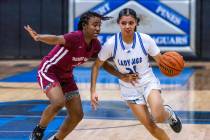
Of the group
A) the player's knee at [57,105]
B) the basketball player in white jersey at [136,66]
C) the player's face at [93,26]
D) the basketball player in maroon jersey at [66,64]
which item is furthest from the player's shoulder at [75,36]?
the player's knee at [57,105]

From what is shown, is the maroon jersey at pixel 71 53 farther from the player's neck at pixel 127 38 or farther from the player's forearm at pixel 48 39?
the player's neck at pixel 127 38

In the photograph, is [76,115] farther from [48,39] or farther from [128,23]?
[128,23]

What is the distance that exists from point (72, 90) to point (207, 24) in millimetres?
12827

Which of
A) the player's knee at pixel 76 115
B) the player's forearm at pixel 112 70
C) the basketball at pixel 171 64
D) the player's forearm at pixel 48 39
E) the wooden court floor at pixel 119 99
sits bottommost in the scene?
the wooden court floor at pixel 119 99

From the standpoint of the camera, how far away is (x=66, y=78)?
680 centimetres

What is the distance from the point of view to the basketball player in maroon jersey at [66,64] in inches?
255

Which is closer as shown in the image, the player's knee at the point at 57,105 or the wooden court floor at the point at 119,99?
the player's knee at the point at 57,105

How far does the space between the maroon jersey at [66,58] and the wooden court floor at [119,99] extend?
1237 mm

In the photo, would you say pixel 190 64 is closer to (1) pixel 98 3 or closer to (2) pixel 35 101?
(1) pixel 98 3

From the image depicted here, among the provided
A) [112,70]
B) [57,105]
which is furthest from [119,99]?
[57,105]

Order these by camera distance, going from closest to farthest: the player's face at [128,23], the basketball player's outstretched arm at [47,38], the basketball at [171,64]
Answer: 1. the player's face at [128,23]
2. the basketball player's outstretched arm at [47,38]
3. the basketball at [171,64]

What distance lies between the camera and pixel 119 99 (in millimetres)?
11594

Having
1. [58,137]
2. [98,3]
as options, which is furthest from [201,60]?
[58,137]

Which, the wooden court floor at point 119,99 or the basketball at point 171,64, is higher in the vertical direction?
the basketball at point 171,64
